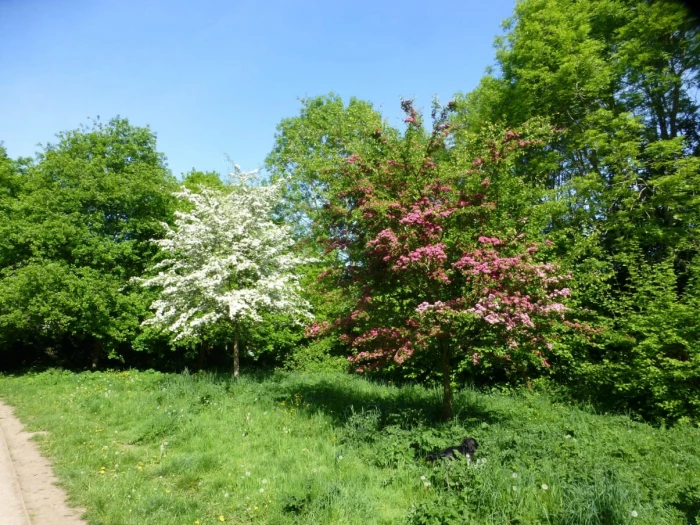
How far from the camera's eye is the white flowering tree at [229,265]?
1168 cm

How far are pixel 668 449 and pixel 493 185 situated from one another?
509 cm

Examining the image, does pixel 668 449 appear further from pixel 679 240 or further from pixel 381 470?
pixel 679 240

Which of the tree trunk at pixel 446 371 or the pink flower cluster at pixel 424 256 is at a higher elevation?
the pink flower cluster at pixel 424 256

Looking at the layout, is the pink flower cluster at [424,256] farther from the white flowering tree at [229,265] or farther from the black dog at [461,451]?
the white flowering tree at [229,265]

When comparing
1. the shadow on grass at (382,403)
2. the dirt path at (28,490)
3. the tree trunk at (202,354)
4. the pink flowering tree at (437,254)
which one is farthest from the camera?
the tree trunk at (202,354)

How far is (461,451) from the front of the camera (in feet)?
19.3

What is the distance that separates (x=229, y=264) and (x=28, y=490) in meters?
7.20

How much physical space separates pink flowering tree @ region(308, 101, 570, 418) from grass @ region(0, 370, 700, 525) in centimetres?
134

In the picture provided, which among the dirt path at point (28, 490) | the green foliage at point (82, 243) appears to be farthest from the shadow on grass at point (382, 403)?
the green foliage at point (82, 243)

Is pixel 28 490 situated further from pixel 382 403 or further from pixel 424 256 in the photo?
pixel 424 256

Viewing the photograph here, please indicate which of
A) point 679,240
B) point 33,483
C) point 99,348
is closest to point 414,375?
point 679,240

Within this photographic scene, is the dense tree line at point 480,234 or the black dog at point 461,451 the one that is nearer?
the black dog at point 461,451

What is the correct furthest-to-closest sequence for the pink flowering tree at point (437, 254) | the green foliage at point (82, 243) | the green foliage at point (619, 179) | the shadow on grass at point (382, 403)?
the green foliage at point (82, 243) < the green foliage at point (619, 179) < the shadow on grass at point (382, 403) < the pink flowering tree at point (437, 254)

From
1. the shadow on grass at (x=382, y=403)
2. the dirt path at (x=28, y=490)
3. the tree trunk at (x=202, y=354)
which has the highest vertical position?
the tree trunk at (x=202, y=354)
